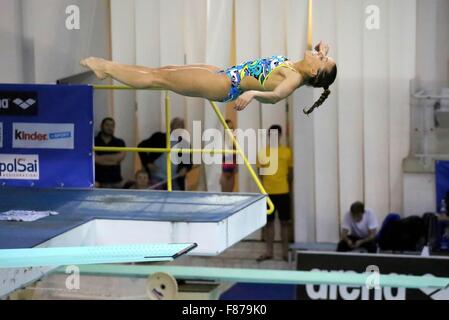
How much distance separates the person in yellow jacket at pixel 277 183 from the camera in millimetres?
7406

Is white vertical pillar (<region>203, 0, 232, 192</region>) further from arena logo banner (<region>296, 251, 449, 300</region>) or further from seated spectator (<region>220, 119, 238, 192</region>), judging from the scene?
arena logo banner (<region>296, 251, 449, 300</region>)

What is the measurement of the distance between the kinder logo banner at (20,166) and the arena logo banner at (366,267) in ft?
6.14

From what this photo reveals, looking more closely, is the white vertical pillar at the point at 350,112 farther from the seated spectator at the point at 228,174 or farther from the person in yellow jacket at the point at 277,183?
the seated spectator at the point at 228,174

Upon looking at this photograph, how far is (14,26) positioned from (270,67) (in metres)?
3.10

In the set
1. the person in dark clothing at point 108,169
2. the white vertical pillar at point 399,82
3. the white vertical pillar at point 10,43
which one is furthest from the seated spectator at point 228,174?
the white vertical pillar at point 10,43

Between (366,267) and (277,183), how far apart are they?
1.09 meters

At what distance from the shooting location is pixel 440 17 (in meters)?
7.43

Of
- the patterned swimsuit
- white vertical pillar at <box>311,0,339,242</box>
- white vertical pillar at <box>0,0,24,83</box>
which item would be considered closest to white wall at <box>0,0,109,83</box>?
white vertical pillar at <box>0,0,24,83</box>

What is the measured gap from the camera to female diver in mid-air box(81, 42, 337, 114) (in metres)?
4.79

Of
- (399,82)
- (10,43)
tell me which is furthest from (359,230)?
(10,43)

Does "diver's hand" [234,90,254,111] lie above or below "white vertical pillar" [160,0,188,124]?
below

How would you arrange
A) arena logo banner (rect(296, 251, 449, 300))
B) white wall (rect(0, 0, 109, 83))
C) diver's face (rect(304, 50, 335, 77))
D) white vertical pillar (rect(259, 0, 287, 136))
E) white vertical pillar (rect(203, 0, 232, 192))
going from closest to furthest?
diver's face (rect(304, 50, 335, 77)), arena logo banner (rect(296, 251, 449, 300)), white vertical pillar (rect(203, 0, 232, 192)), white vertical pillar (rect(259, 0, 287, 136)), white wall (rect(0, 0, 109, 83))

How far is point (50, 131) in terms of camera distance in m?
6.05

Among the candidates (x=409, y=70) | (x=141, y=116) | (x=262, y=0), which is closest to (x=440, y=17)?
(x=409, y=70)
